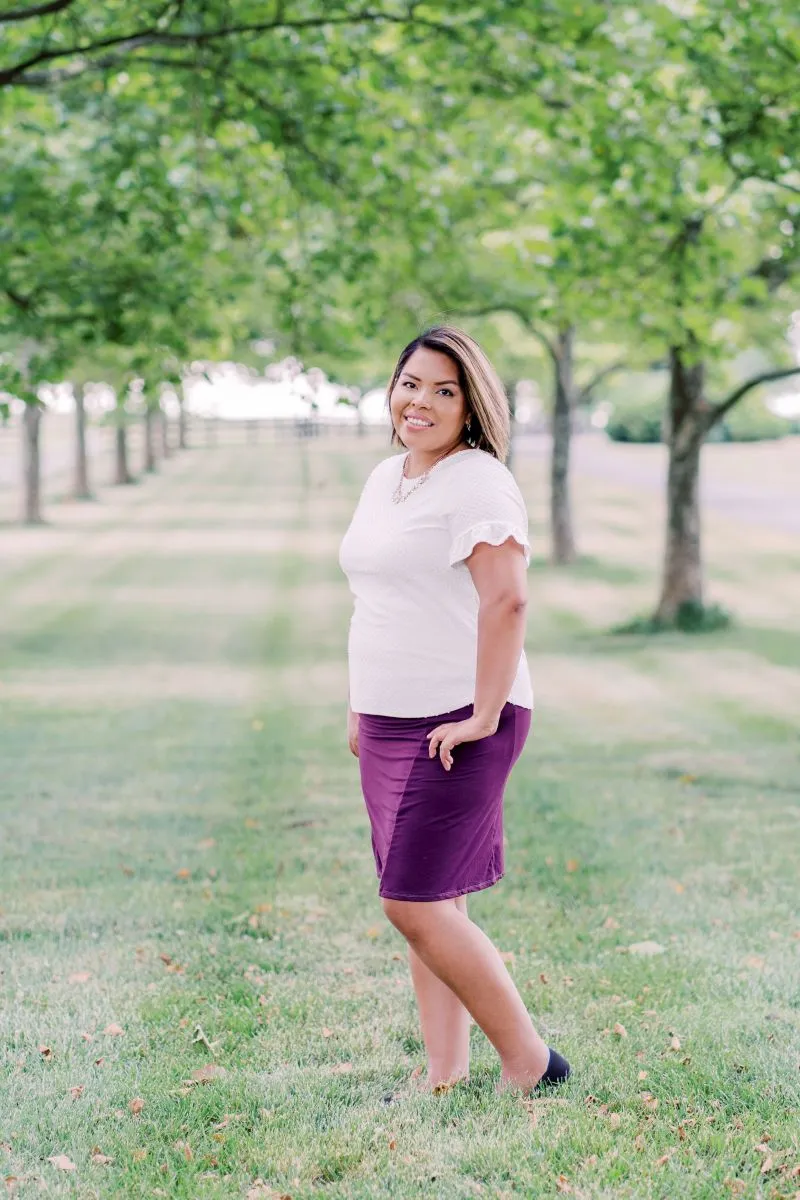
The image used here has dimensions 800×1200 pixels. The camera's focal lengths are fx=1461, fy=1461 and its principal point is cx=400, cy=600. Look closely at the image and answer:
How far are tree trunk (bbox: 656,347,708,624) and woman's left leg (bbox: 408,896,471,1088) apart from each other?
13.5 m

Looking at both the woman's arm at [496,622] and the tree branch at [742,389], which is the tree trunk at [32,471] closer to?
the tree branch at [742,389]

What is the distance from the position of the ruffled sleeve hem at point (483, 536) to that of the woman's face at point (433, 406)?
346mm

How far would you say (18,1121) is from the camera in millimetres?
3857

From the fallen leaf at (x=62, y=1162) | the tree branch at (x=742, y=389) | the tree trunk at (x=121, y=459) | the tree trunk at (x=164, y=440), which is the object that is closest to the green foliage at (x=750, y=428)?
the tree trunk at (x=164, y=440)

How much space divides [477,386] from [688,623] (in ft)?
47.5

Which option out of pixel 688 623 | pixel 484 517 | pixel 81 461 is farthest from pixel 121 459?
pixel 484 517

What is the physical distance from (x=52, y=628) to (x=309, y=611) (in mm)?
3732

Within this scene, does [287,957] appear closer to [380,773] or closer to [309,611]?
[380,773]

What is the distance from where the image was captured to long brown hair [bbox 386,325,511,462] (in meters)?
3.78

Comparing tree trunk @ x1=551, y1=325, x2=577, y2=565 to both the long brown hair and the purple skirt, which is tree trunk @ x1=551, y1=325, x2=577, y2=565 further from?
the purple skirt

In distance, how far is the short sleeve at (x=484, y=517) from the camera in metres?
3.53

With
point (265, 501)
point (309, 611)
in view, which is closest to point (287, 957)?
point (309, 611)

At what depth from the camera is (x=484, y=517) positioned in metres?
3.55

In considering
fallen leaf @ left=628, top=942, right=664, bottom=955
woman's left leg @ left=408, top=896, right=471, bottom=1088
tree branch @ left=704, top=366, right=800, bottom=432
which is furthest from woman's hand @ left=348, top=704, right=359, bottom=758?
tree branch @ left=704, top=366, right=800, bottom=432
